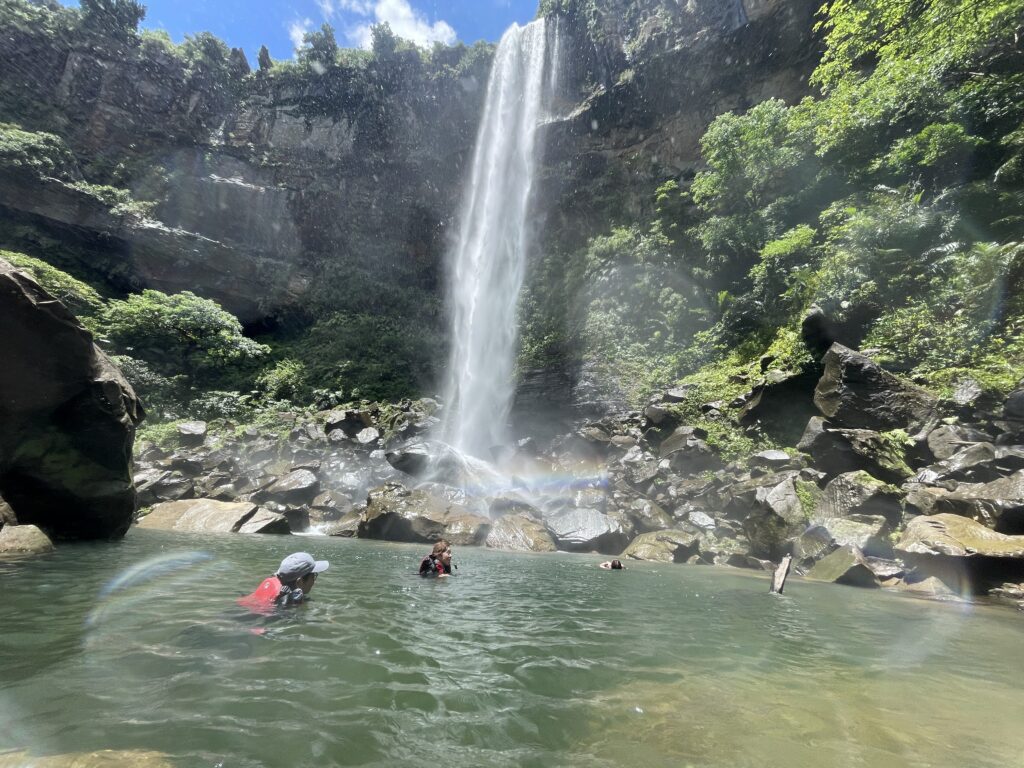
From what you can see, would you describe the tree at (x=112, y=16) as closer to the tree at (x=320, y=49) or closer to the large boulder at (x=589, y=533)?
the tree at (x=320, y=49)

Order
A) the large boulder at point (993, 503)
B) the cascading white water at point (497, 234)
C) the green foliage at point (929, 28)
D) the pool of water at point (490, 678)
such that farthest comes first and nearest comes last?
1. the cascading white water at point (497, 234)
2. the green foliage at point (929, 28)
3. the large boulder at point (993, 503)
4. the pool of water at point (490, 678)

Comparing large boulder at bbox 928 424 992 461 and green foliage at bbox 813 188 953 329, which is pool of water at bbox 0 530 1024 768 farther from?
green foliage at bbox 813 188 953 329

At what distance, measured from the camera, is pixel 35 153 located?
3303cm

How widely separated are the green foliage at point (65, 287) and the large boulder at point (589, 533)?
2921 cm

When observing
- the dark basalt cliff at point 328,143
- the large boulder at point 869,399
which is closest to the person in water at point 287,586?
the large boulder at point 869,399

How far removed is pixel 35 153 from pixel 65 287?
1249 cm

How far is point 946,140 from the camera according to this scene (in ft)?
55.7

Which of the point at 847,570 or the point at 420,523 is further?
the point at 420,523

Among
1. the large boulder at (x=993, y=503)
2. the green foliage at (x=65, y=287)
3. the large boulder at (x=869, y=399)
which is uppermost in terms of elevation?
the green foliage at (x=65, y=287)

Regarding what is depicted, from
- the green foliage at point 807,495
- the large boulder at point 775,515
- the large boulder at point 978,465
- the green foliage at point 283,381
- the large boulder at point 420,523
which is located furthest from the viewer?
the green foliage at point 283,381

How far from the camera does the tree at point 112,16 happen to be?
3941 centimetres

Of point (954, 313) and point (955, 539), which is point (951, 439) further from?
point (954, 313)

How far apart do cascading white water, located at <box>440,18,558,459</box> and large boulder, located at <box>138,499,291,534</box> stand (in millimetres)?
15231

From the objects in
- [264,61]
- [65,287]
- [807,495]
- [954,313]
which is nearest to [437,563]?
[807,495]
